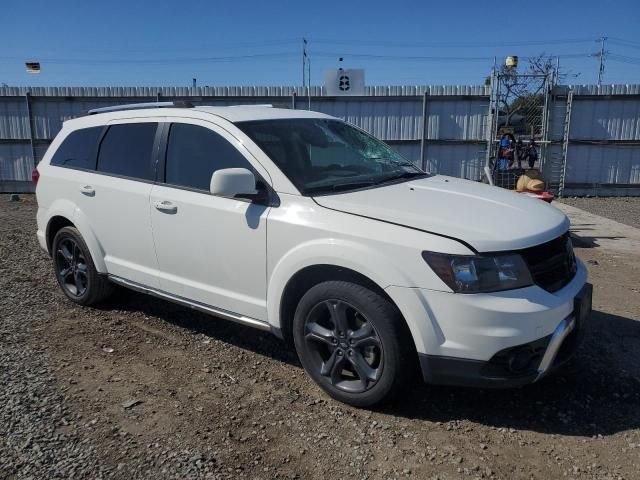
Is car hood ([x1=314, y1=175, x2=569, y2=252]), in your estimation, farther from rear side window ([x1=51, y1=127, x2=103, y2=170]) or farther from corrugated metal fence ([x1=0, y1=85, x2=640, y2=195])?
corrugated metal fence ([x1=0, y1=85, x2=640, y2=195])

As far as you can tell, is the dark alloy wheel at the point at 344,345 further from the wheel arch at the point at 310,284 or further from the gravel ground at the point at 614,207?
the gravel ground at the point at 614,207

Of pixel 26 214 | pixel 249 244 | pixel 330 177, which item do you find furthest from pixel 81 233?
pixel 26 214

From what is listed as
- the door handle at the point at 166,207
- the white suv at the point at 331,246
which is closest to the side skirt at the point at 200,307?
the white suv at the point at 331,246

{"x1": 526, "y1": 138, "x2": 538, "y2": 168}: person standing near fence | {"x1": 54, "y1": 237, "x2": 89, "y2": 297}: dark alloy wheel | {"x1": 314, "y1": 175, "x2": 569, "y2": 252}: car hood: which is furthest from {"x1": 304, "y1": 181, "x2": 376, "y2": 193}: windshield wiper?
{"x1": 526, "y1": 138, "x2": 538, "y2": 168}: person standing near fence

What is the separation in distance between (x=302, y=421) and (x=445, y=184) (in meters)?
1.98

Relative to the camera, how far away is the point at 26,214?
11.5m

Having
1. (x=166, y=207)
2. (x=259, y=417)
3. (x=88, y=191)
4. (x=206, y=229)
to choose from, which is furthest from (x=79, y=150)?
(x=259, y=417)

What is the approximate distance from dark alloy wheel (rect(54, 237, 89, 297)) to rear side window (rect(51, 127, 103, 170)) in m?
0.71

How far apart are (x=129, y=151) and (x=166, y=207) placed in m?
0.83

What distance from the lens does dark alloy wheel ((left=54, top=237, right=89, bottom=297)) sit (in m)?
5.16

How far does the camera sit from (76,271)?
17.1ft

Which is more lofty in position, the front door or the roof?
the roof

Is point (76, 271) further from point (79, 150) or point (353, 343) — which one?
point (353, 343)

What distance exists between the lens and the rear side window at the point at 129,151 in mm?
4418
